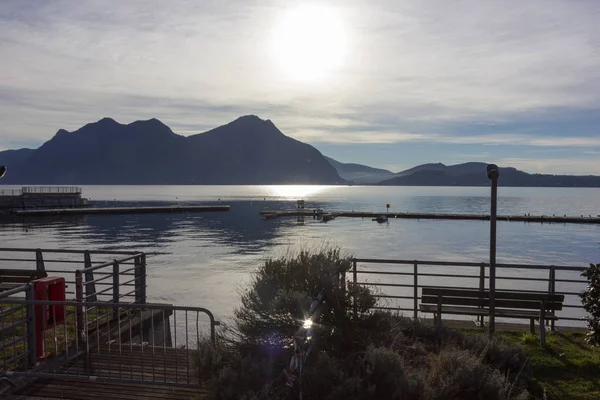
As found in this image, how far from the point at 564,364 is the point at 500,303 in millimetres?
2300

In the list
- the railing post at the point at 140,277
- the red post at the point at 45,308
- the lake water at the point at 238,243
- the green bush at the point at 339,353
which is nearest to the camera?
the green bush at the point at 339,353

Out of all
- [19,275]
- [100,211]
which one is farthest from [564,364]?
[100,211]

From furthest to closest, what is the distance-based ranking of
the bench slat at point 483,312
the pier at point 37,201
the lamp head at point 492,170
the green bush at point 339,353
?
the pier at point 37,201, the lamp head at point 492,170, the bench slat at point 483,312, the green bush at point 339,353

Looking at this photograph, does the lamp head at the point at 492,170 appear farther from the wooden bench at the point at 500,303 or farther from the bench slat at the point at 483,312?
the bench slat at the point at 483,312

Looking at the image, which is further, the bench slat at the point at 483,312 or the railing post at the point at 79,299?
the bench slat at the point at 483,312

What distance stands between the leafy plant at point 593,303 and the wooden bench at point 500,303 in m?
0.76

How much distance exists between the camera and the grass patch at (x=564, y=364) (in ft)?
24.0

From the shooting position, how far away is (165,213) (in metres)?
112

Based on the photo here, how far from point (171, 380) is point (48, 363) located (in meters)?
2.51

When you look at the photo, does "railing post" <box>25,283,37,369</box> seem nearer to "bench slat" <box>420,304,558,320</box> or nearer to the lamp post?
"bench slat" <box>420,304,558,320</box>

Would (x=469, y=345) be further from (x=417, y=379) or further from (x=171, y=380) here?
(x=171, y=380)

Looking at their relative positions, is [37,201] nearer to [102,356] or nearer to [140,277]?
[140,277]

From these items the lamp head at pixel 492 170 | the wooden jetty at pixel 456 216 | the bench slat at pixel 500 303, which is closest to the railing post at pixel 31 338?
the bench slat at pixel 500 303

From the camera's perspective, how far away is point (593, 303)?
9.64 m
